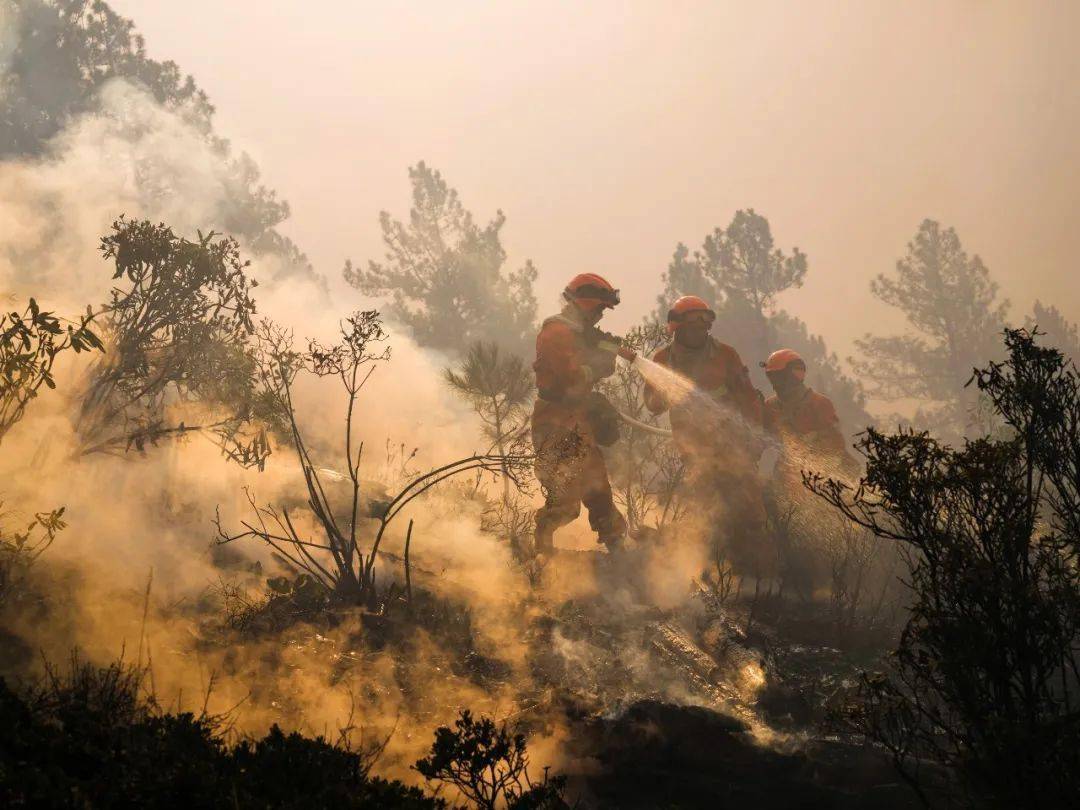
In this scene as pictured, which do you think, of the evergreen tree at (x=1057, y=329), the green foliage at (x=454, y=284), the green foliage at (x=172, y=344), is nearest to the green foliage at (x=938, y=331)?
the evergreen tree at (x=1057, y=329)

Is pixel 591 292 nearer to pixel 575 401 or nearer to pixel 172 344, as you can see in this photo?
pixel 575 401

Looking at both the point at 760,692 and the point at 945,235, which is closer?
the point at 760,692

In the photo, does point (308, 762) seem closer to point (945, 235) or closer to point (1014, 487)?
point (1014, 487)

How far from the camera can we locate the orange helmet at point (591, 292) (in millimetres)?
7738

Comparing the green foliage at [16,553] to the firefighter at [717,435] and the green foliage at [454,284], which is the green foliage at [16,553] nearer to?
the firefighter at [717,435]

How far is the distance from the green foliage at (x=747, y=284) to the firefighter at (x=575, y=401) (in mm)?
21366

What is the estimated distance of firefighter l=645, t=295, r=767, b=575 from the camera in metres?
8.48

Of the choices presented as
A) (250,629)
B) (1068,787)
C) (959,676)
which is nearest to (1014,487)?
(959,676)

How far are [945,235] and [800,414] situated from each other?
26420 millimetres

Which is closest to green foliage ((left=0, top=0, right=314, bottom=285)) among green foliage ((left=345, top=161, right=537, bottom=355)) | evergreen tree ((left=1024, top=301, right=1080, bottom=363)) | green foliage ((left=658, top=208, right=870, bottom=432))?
green foliage ((left=345, top=161, right=537, bottom=355))

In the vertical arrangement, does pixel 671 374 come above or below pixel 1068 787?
above

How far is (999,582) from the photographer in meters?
3.13

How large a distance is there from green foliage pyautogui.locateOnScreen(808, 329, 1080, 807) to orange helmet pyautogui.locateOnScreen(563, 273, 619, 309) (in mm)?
4660

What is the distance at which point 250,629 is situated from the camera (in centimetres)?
524
